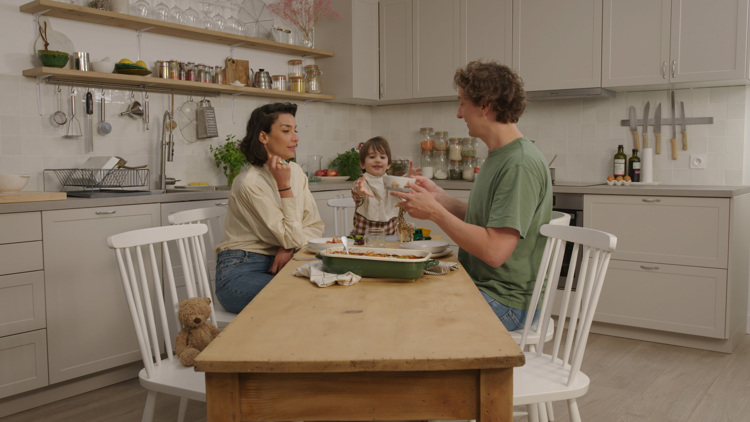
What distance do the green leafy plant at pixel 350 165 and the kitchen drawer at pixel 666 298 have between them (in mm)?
2028

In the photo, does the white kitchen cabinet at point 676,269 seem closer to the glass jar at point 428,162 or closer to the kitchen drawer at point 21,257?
the glass jar at point 428,162

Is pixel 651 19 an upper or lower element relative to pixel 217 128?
upper

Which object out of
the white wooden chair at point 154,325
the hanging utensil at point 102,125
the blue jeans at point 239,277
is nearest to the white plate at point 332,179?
the hanging utensil at point 102,125

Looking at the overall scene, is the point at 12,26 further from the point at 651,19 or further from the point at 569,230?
the point at 651,19

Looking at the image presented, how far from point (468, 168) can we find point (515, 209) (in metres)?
3.03

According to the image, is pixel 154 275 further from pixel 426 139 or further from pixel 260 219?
pixel 426 139

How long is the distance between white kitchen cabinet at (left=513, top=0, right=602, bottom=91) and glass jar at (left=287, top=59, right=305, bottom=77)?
164 cm

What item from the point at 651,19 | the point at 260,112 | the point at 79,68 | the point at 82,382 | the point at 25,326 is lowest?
the point at 82,382

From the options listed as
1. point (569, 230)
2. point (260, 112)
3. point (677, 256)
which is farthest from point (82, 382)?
point (677, 256)

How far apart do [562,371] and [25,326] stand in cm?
230

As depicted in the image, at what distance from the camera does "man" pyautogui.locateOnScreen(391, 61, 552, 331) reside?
183cm

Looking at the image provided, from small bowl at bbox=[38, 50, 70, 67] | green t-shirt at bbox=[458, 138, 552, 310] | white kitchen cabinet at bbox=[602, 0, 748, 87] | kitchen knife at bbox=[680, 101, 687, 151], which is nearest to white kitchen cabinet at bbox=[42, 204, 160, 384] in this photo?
small bowl at bbox=[38, 50, 70, 67]

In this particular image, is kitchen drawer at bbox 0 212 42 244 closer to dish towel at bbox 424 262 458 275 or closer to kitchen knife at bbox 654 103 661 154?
dish towel at bbox 424 262 458 275

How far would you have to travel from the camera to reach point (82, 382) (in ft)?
10.0
